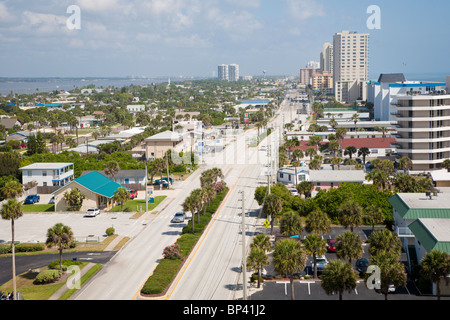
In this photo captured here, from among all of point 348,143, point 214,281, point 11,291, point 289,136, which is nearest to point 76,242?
point 11,291

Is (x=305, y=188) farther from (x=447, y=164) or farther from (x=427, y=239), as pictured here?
(x=447, y=164)

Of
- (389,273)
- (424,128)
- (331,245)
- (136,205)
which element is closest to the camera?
(389,273)

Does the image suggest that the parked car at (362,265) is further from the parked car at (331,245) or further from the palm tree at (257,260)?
the palm tree at (257,260)

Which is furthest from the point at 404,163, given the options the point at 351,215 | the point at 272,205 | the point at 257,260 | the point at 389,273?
the point at 389,273

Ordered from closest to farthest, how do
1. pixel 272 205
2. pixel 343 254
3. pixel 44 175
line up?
pixel 343 254, pixel 272 205, pixel 44 175

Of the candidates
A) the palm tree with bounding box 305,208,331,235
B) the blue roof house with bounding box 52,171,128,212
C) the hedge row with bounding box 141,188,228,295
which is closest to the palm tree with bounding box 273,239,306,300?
the hedge row with bounding box 141,188,228,295

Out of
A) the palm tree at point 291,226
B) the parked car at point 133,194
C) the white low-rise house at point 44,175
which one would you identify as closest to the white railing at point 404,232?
the palm tree at point 291,226
